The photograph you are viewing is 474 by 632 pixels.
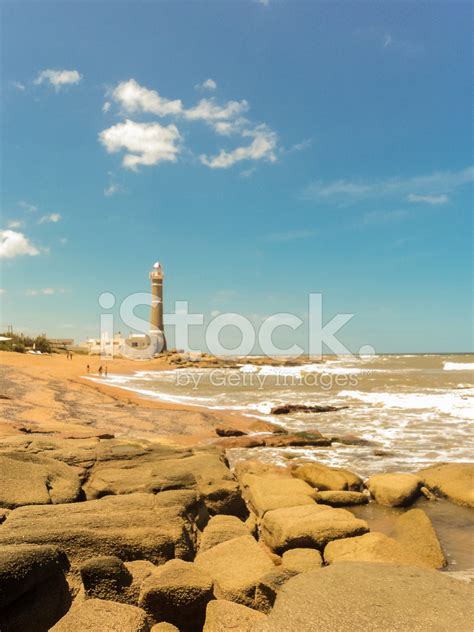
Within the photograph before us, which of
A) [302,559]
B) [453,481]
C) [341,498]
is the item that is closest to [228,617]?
[302,559]

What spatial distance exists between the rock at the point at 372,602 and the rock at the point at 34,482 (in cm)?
280

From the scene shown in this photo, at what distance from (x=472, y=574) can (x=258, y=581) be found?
6.14 ft

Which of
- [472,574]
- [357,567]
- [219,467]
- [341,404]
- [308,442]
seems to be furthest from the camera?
[341,404]

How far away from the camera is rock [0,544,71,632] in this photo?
8.83 ft

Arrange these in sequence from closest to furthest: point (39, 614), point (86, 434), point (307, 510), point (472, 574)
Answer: point (39, 614) → point (472, 574) → point (307, 510) → point (86, 434)

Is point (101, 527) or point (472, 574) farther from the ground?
point (101, 527)

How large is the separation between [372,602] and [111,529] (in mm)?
2227

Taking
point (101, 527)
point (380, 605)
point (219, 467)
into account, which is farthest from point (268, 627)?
point (219, 467)

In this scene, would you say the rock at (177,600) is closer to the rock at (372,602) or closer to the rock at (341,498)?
the rock at (372,602)

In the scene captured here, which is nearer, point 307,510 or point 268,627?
point 268,627

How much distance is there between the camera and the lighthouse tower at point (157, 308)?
58.9 metres

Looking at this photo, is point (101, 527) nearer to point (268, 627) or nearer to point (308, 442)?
point (268, 627)

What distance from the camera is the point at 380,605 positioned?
8.89 feet

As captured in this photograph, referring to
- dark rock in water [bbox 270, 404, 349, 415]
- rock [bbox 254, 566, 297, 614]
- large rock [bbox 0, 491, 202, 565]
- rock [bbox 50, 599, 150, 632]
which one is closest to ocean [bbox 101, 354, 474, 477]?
dark rock in water [bbox 270, 404, 349, 415]
